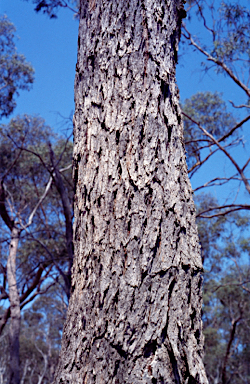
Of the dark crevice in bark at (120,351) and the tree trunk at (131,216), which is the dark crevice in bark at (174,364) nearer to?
the tree trunk at (131,216)

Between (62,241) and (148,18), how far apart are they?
7.98m

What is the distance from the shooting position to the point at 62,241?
8875 millimetres

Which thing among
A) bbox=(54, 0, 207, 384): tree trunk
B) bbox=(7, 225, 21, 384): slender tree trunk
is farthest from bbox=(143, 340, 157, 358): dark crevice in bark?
bbox=(7, 225, 21, 384): slender tree trunk

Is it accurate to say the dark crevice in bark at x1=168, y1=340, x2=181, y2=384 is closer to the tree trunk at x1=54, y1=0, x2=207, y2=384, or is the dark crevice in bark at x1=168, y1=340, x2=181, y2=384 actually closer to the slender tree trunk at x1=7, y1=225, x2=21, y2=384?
the tree trunk at x1=54, y1=0, x2=207, y2=384

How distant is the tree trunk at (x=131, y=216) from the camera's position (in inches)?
36.3

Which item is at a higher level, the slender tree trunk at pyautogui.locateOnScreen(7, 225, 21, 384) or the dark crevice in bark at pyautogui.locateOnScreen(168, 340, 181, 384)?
the slender tree trunk at pyautogui.locateOnScreen(7, 225, 21, 384)

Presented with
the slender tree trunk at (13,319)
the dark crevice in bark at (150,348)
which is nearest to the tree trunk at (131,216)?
the dark crevice in bark at (150,348)

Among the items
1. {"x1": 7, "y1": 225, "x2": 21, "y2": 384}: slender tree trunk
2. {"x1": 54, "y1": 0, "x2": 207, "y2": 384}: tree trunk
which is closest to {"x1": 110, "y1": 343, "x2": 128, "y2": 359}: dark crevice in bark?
{"x1": 54, "y1": 0, "x2": 207, "y2": 384}: tree trunk

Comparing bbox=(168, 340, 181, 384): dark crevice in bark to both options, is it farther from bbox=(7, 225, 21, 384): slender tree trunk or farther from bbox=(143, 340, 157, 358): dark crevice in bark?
bbox=(7, 225, 21, 384): slender tree trunk

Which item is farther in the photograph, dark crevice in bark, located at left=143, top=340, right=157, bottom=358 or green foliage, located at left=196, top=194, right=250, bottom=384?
green foliage, located at left=196, top=194, right=250, bottom=384

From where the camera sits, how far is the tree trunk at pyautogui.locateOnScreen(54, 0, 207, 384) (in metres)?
0.92

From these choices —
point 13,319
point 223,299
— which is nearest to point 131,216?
point 13,319

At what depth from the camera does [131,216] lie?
1.02m

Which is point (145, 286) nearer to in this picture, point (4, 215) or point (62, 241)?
point (4, 215)
